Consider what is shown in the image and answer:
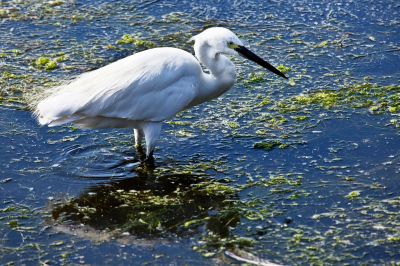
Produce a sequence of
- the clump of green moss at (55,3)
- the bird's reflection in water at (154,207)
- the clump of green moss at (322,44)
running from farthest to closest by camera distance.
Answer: the clump of green moss at (55,3), the clump of green moss at (322,44), the bird's reflection in water at (154,207)

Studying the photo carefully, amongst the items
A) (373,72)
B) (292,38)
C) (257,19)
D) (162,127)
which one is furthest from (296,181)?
(257,19)

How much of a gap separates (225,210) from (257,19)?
318 cm

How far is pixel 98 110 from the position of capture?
17.1 ft

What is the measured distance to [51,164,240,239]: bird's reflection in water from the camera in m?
4.57

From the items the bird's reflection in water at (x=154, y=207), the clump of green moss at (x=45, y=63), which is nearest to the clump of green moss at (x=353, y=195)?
the bird's reflection in water at (x=154, y=207)

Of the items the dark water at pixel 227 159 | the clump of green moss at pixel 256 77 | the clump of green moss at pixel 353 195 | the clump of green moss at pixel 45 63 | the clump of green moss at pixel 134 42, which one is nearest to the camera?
the dark water at pixel 227 159

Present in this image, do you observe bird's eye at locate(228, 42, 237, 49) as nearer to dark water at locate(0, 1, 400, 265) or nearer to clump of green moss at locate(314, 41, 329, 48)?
dark water at locate(0, 1, 400, 265)

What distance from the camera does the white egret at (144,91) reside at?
5234 mm

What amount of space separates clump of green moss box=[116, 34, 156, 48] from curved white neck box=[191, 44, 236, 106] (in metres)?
1.68

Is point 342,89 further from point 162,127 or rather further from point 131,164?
point 131,164

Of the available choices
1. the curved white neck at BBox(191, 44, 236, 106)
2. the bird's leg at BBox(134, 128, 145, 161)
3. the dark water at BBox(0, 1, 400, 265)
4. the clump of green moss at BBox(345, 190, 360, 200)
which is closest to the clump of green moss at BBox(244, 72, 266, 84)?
the dark water at BBox(0, 1, 400, 265)

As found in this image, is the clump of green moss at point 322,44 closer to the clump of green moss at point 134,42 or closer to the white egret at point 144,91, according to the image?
the clump of green moss at point 134,42

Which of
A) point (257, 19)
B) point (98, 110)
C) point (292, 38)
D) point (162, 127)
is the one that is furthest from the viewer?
point (257, 19)

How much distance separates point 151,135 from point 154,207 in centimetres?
67
